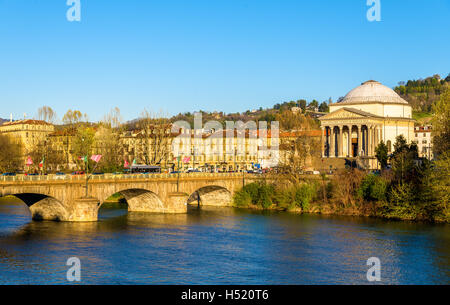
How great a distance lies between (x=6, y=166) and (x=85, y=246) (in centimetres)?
6961

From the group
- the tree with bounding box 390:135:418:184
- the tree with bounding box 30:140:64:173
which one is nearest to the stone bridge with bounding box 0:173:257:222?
the tree with bounding box 390:135:418:184

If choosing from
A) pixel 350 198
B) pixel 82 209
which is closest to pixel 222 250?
pixel 82 209

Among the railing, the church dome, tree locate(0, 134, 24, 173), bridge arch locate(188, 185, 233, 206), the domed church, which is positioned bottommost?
bridge arch locate(188, 185, 233, 206)

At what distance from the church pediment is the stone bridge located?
3825 centimetres

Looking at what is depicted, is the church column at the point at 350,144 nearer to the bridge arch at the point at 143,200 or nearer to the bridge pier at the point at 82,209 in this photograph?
the bridge arch at the point at 143,200

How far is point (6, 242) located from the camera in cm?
4766

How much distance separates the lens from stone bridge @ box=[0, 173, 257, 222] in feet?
176

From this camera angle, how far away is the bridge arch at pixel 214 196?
82625mm

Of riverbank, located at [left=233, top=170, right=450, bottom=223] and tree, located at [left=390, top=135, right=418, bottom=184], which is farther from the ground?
tree, located at [left=390, top=135, right=418, bottom=184]

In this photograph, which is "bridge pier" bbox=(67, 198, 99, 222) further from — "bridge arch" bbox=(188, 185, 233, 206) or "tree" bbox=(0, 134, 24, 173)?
"tree" bbox=(0, 134, 24, 173)

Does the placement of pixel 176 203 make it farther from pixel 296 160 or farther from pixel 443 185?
pixel 443 185
